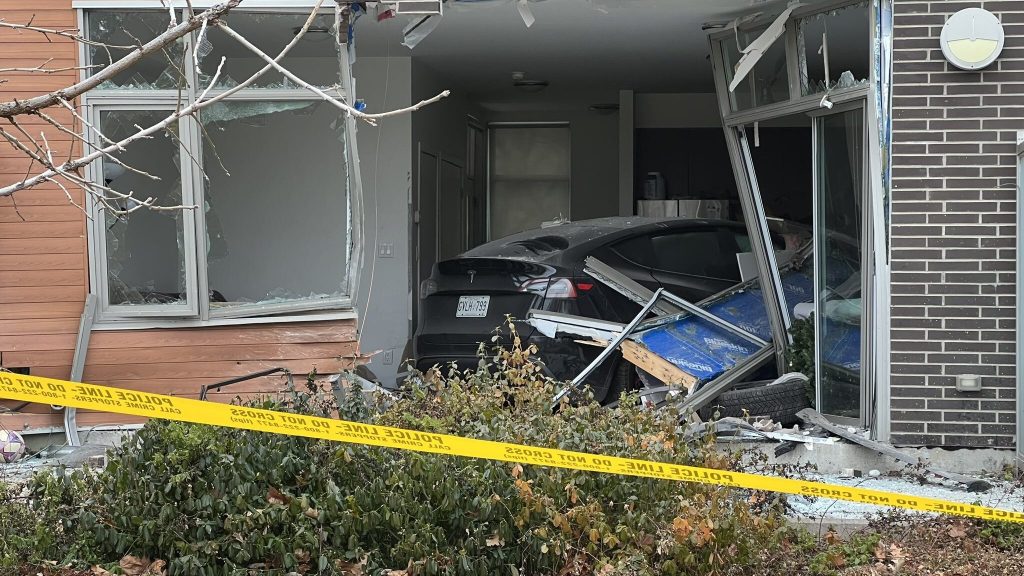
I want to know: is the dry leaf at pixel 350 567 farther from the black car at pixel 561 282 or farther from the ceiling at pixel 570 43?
the ceiling at pixel 570 43

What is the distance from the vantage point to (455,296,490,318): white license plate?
843 centimetres

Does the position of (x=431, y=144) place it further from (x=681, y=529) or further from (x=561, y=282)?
(x=681, y=529)

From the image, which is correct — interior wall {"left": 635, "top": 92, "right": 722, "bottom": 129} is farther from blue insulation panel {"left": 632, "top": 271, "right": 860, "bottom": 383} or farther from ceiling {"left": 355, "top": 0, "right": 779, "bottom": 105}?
blue insulation panel {"left": 632, "top": 271, "right": 860, "bottom": 383}

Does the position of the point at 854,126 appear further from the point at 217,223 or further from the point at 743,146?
the point at 217,223

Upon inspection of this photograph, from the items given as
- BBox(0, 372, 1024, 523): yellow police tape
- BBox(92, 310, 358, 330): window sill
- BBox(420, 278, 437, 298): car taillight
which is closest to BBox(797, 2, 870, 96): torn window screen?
BBox(420, 278, 437, 298): car taillight

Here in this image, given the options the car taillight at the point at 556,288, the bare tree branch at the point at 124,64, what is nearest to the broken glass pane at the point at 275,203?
the car taillight at the point at 556,288

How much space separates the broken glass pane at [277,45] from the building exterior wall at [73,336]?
114 cm

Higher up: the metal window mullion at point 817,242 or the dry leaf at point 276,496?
the metal window mullion at point 817,242

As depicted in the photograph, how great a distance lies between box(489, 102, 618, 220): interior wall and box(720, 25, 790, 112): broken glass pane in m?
7.45

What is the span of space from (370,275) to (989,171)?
6402 mm

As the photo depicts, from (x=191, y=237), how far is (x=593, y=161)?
378 inches

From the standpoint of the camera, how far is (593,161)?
16.5 meters

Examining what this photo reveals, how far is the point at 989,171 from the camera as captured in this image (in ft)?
22.7

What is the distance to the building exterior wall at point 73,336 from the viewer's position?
25.5 feet
